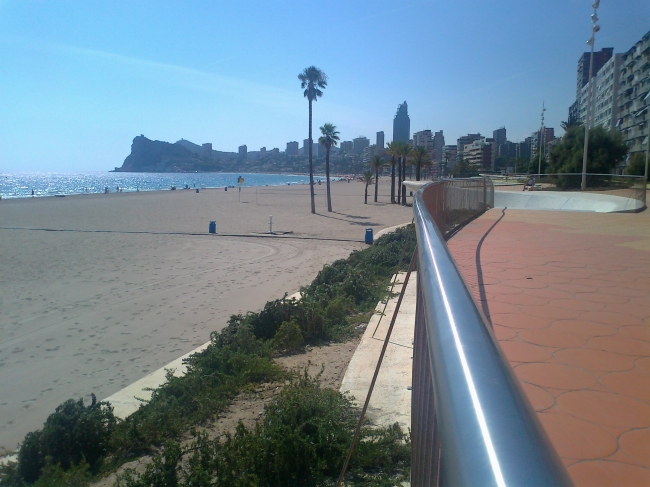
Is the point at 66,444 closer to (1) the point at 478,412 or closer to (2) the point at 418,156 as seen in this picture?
(1) the point at 478,412

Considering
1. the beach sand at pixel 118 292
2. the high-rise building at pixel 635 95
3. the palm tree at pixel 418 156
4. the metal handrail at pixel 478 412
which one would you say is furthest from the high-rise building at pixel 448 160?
the metal handrail at pixel 478 412

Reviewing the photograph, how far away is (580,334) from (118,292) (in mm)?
12112

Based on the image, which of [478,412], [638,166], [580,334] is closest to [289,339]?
[580,334]

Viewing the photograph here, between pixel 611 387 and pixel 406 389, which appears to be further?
pixel 406 389

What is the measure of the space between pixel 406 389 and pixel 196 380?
8.54 ft

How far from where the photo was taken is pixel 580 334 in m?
4.52

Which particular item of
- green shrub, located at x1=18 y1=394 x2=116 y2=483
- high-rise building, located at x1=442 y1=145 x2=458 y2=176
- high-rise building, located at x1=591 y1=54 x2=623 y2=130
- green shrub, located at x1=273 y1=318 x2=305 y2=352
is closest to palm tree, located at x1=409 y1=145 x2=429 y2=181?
high-rise building, located at x1=591 y1=54 x2=623 y2=130

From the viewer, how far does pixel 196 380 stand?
614cm

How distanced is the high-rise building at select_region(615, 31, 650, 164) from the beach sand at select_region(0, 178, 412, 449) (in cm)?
4740

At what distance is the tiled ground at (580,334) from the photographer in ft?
9.23

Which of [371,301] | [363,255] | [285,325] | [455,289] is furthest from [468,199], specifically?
[455,289]

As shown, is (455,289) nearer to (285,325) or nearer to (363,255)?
(285,325)

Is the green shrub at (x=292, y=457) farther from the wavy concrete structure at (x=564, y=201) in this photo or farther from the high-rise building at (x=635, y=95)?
the high-rise building at (x=635, y=95)

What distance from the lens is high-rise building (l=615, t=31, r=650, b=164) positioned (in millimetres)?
59906
